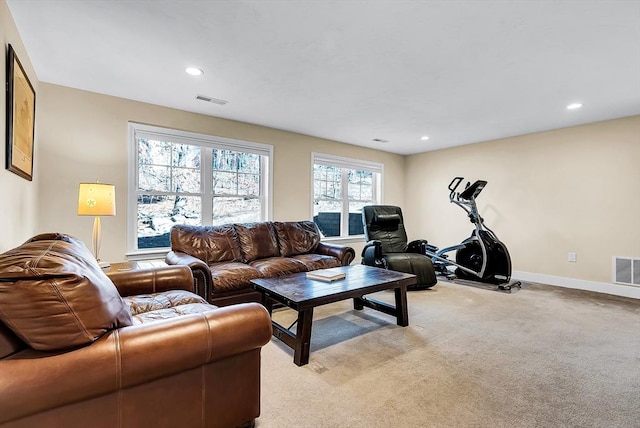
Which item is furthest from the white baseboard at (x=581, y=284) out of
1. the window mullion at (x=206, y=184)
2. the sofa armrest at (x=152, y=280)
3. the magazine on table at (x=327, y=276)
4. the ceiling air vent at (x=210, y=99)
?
the ceiling air vent at (x=210, y=99)

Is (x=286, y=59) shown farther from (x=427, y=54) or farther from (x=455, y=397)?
(x=455, y=397)

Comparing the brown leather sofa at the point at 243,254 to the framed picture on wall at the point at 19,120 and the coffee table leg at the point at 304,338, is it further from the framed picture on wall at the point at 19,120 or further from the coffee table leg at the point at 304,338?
the framed picture on wall at the point at 19,120

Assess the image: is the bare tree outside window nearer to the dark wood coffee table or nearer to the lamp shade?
the lamp shade

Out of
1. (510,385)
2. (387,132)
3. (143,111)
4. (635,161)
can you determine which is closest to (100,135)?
(143,111)

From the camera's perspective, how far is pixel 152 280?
7.51ft

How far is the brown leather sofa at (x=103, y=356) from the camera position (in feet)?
3.25

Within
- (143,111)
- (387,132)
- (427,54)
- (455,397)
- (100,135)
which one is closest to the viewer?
(455,397)

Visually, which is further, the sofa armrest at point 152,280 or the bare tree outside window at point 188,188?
the bare tree outside window at point 188,188

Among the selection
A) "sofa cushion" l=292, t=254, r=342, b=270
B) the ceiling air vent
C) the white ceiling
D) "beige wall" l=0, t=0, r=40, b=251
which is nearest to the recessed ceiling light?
the white ceiling

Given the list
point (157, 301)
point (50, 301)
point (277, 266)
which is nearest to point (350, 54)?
point (277, 266)

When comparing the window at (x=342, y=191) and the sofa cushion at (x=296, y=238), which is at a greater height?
the window at (x=342, y=191)

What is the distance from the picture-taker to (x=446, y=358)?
2277 mm

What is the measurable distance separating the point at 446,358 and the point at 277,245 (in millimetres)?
2431

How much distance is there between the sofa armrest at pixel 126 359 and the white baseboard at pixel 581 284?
4950mm
